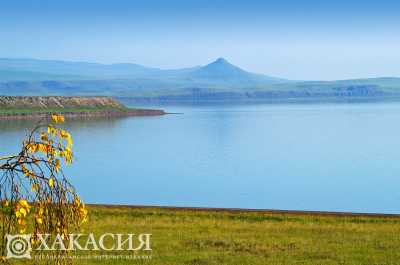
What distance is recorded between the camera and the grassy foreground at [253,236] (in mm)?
11500

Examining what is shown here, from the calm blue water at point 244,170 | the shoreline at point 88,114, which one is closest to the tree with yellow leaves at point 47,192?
the calm blue water at point 244,170

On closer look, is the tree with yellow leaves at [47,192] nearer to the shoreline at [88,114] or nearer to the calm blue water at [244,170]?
the calm blue water at [244,170]

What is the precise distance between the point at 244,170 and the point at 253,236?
3067 centimetres

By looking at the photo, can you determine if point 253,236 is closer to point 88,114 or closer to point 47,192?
point 47,192

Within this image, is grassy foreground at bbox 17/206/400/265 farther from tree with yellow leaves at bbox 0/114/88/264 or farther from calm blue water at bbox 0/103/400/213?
calm blue water at bbox 0/103/400/213

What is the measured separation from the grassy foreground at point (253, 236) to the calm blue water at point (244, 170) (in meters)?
13.0

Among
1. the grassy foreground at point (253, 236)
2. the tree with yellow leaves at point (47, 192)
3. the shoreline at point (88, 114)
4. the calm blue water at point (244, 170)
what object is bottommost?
the calm blue water at point (244, 170)

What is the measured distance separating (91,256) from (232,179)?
94.0ft

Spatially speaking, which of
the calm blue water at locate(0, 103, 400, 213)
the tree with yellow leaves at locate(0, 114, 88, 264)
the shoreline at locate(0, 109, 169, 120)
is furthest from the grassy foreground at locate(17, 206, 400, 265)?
the shoreline at locate(0, 109, 169, 120)

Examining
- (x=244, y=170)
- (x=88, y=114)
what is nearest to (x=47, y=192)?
(x=244, y=170)

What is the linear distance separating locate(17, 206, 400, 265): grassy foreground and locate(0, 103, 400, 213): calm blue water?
12953 millimetres

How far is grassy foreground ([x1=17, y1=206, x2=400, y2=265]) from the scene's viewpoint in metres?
11.5

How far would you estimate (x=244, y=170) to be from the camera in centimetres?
4462

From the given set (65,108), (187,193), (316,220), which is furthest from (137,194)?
(65,108)
